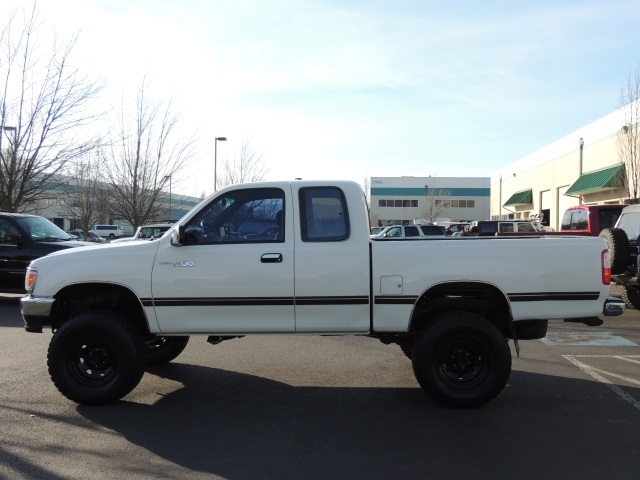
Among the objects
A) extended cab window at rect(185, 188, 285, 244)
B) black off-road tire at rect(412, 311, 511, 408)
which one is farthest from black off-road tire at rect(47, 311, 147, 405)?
black off-road tire at rect(412, 311, 511, 408)

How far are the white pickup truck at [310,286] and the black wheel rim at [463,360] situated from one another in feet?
0.04

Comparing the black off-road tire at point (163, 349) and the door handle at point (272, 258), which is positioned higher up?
the door handle at point (272, 258)

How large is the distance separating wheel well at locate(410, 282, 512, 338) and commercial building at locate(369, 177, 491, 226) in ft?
238

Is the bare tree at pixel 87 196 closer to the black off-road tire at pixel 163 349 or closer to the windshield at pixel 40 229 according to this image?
the windshield at pixel 40 229

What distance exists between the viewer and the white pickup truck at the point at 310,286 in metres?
5.70

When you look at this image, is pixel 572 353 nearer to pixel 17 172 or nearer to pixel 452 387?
pixel 452 387

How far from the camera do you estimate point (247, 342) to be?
9.12m

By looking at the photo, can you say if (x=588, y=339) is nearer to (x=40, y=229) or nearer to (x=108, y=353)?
(x=108, y=353)

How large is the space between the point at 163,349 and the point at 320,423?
2784 mm

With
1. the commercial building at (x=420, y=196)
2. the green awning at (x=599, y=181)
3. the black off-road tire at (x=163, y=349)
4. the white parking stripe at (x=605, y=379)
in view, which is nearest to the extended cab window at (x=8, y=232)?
the black off-road tire at (x=163, y=349)

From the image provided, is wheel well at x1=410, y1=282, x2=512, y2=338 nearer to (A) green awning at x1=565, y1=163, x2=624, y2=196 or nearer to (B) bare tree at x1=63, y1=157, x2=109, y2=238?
(A) green awning at x1=565, y1=163, x2=624, y2=196

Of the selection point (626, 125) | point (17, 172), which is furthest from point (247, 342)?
point (626, 125)

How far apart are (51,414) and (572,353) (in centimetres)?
645

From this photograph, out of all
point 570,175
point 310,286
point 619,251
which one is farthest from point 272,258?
point 570,175
